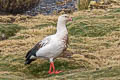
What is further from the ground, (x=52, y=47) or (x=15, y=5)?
(x=52, y=47)

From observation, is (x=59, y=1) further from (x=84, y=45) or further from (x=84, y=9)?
(x=84, y=45)

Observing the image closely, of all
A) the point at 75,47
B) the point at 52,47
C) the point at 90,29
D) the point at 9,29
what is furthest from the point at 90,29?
the point at 52,47

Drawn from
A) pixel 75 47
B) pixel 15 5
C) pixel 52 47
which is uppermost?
pixel 52 47

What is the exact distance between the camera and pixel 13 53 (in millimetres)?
11047

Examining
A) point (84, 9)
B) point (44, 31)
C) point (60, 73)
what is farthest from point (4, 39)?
point (84, 9)

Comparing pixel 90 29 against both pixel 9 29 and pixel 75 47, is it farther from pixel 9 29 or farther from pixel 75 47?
pixel 9 29

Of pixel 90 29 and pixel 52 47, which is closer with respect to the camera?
pixel 52 47

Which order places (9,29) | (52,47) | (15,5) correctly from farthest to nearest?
(15,5) → (9,29) → (52,47)

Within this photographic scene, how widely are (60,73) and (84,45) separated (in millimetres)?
3447

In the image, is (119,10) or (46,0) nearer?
(119,10)

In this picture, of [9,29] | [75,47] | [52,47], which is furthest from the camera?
[9,29]

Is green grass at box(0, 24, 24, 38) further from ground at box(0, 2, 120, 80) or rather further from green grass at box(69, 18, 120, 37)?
green grass at box(69, 18, 120, 37)

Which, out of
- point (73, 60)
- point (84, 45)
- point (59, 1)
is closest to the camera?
point (73, 60)

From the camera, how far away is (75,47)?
39.3ft
